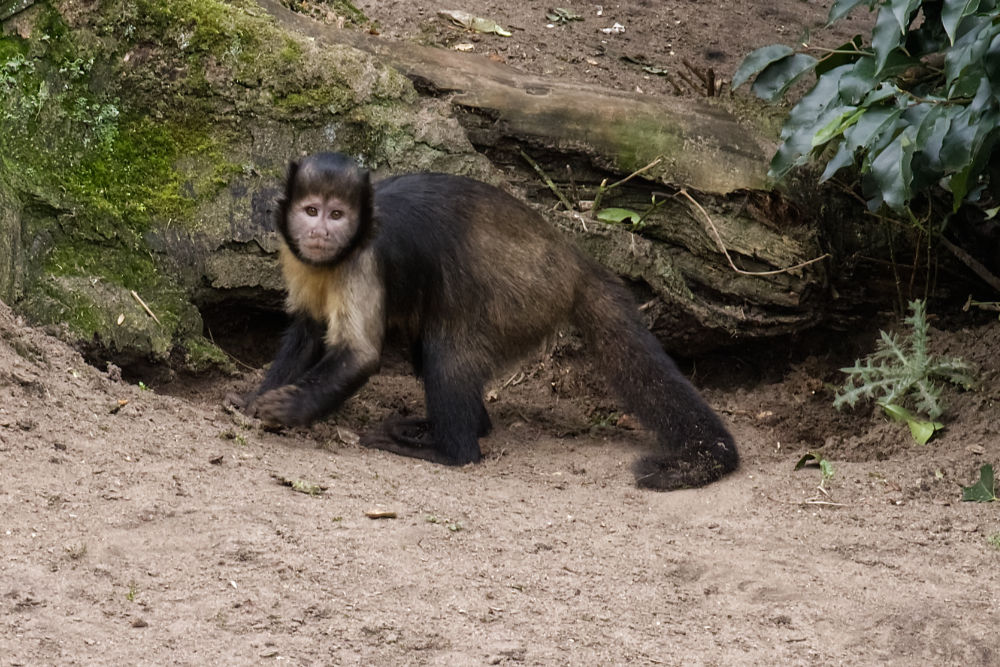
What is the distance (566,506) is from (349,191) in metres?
1.82

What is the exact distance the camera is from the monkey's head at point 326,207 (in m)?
5.43

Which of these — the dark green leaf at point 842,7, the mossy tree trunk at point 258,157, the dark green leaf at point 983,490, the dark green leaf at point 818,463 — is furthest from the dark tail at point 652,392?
the dark green leaf at point 842,7

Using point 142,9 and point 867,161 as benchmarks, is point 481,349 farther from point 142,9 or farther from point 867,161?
point 142,9

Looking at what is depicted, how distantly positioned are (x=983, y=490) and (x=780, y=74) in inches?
88.7

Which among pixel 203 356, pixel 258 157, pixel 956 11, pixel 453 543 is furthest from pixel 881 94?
pixel 203 356

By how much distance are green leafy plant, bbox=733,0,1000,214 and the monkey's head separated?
1.97 metres

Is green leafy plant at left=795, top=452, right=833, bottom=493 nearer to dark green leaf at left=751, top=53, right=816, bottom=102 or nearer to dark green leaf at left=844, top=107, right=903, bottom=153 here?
dark green leaf at left=844, top=107, right=903, bottom=153

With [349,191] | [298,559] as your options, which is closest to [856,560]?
[298,559]

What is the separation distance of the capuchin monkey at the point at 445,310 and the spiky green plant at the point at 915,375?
0.88 meters

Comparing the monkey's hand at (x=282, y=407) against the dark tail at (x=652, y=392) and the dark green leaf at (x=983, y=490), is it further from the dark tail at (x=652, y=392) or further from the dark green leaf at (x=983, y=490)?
the dark green leaf at (x=983, y=490)

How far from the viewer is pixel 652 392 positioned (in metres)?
5.88

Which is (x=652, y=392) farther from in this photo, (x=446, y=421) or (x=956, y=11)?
(x=956, y=11)

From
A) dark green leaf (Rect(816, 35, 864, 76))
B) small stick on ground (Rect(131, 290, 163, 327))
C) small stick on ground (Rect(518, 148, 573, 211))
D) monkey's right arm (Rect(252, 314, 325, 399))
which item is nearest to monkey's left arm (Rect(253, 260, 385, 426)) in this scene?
monkey's right arm (Rect(252, 314, 325, 399))

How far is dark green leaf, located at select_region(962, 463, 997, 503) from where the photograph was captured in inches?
192
